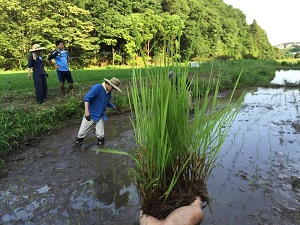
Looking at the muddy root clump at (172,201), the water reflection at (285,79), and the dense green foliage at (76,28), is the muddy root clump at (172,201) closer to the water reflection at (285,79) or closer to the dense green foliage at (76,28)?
the water reflection at (285,79)

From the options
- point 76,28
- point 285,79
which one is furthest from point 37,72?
point 76,28

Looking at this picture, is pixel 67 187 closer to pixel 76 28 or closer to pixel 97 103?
pixel 97 103

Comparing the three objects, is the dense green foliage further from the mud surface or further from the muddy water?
the mud surface

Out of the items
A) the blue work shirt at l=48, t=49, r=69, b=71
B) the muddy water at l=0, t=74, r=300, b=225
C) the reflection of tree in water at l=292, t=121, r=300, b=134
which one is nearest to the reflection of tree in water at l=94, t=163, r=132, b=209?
the muddy water at l=0, t=74, r=300, b=225

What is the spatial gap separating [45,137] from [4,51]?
70.6 feet

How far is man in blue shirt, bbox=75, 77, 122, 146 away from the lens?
444 centimetres

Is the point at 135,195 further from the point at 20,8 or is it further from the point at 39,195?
the point at 20,8

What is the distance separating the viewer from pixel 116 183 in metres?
3.59

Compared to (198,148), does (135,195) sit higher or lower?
lower

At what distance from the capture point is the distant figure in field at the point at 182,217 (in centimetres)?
158

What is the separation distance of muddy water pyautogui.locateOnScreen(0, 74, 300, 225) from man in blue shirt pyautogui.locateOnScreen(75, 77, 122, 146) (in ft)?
1.29

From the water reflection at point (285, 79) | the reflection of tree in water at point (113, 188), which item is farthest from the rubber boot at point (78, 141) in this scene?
the water reflection at point (285, 79)

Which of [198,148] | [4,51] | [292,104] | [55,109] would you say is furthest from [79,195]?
[4,51]

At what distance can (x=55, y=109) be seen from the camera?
20.9 ft
